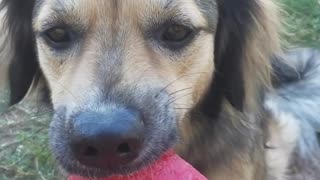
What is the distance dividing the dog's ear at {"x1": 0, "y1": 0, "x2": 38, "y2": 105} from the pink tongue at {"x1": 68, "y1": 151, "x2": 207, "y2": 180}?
720 millimetres

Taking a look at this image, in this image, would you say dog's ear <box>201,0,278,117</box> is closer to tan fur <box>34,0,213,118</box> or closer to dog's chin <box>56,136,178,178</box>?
tan fur <box>34,0,213,118</box>

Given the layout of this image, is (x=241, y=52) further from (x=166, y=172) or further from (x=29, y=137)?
(x=29, y=137)

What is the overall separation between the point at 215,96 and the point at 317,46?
166cm

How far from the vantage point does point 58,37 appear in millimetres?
2648

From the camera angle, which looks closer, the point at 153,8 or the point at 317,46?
the point at 153,8

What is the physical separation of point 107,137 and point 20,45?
3.46 feet

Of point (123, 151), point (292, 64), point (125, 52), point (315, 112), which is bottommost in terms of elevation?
point (315, 112)

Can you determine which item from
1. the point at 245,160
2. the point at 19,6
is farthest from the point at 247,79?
the point at 19,6

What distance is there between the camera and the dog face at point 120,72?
2257 millimetres

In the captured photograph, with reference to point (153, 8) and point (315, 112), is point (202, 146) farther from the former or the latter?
point (315, 112)

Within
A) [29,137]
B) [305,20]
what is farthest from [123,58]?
[305,20]

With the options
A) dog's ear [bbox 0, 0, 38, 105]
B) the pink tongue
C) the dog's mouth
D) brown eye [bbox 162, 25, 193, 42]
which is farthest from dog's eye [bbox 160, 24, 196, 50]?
dog's ear [bbox 0, 0, 38, 105]

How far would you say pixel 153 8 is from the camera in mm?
2547

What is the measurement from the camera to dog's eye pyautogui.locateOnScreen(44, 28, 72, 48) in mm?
2621
